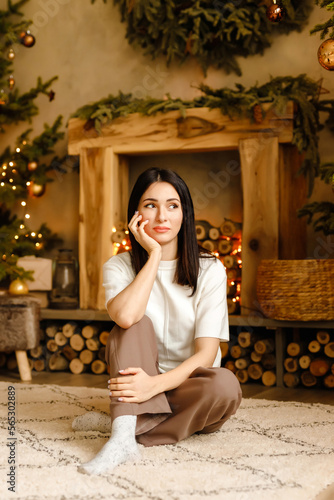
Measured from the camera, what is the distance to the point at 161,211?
2066 millimetres

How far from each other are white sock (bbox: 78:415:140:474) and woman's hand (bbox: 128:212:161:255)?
1.78 feet

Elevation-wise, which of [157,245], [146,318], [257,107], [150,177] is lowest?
[146,318]

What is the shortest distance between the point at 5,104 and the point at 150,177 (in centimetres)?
226

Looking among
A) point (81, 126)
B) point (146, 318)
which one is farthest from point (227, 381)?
point (81, 126)

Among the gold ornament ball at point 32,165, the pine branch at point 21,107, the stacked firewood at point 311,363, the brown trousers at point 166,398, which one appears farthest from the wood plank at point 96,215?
the brown trousers at point 166,398

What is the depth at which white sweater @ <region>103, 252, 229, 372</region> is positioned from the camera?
6.82ft

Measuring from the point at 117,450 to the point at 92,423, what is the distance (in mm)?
425

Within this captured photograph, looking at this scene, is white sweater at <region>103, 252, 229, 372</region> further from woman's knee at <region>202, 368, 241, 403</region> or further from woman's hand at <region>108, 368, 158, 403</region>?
woman's hand at <region>108, 368, 158, 403</region>

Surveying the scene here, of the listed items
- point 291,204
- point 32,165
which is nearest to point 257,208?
point 291,204

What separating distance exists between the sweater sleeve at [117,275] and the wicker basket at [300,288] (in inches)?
42.3

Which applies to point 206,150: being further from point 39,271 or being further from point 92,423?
point 92,423

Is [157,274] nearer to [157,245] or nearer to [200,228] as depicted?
[157,245]

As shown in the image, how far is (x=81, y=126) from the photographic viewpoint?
3.73 meters

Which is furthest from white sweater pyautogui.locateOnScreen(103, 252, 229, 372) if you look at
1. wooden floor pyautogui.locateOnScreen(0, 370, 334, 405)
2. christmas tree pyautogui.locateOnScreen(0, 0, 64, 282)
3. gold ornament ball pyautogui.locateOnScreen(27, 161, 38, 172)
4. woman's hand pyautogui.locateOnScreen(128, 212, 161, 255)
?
gold ornament ball pyautogui.locateOnScreen(27, 161, 38, 172)
